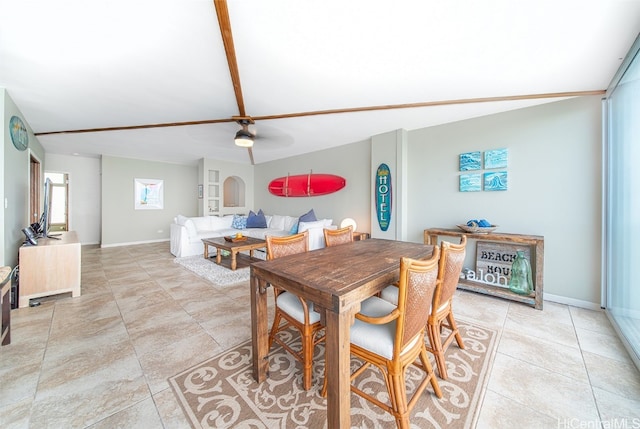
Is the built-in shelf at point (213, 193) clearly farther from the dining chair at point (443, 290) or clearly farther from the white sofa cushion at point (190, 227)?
the dining chair at point (443, 290)

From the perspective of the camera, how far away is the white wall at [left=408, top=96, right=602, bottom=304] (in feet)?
8.23

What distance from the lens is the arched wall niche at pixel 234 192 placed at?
7.56 metres

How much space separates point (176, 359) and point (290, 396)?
951 mm

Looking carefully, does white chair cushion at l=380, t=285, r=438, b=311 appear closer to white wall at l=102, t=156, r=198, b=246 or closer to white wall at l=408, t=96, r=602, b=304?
white wall at l=408, t=96, r=602, b=304

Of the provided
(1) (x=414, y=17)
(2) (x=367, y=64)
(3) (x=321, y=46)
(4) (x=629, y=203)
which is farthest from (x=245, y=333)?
(4) (x=629, y=203)

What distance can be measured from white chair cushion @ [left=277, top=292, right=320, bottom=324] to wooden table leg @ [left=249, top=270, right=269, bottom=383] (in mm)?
155

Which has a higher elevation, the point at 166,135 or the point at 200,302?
the point at 166,135

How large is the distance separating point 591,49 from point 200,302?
4.32m

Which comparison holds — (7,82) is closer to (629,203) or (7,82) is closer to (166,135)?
(166,135)

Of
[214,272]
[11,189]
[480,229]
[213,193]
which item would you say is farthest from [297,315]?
[213,193]

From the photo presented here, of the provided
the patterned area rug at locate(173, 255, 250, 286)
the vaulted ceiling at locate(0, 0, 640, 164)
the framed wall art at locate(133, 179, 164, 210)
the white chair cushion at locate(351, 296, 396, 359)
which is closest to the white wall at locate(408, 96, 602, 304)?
the vaulted ceiling at locate(0, 0, 640, 164)

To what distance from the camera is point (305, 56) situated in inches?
78.8

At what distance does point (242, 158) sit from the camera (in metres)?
6.39

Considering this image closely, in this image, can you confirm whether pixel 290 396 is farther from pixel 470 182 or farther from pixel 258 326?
pixel 470 182
